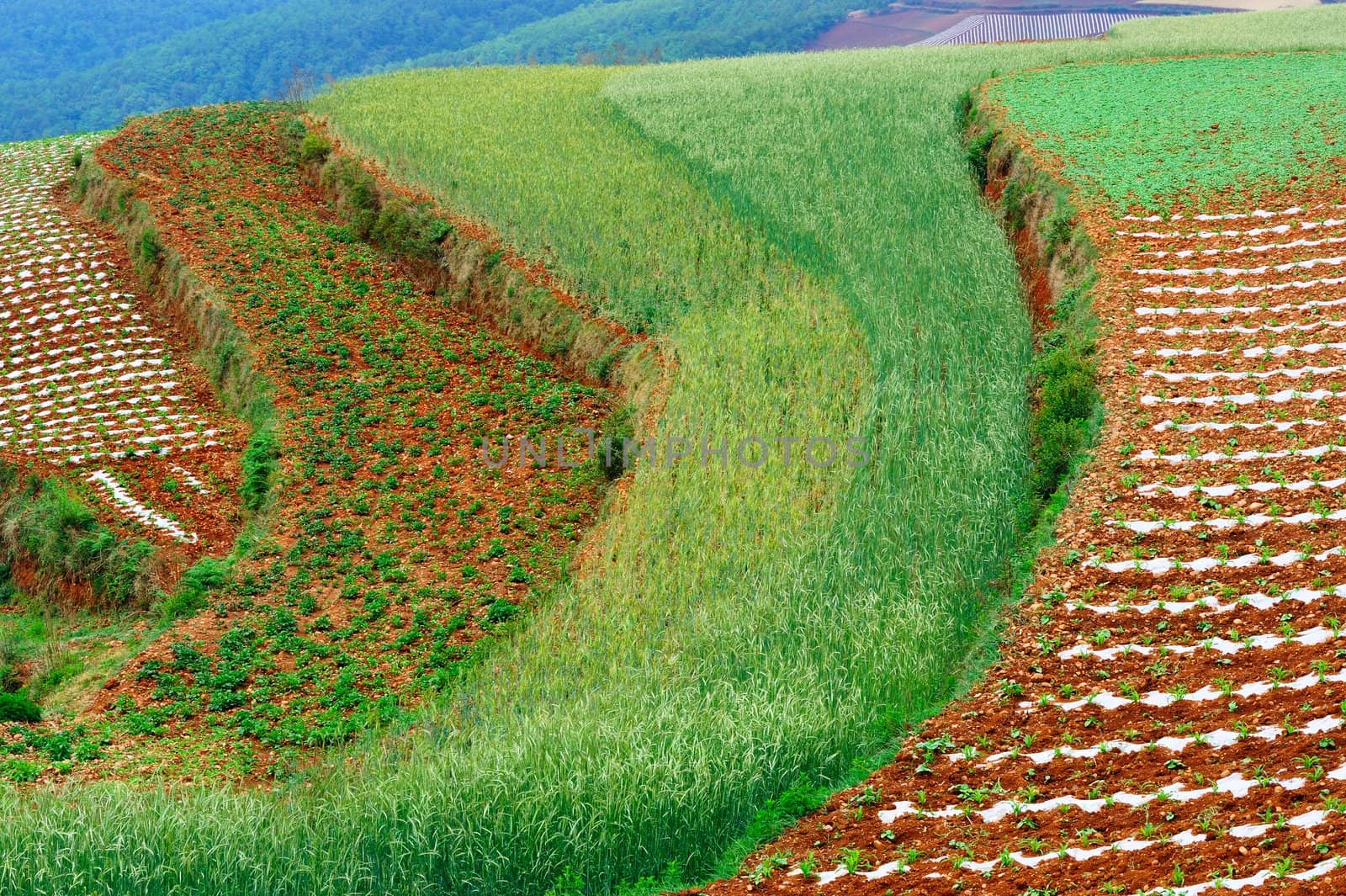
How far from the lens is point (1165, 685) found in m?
8.74

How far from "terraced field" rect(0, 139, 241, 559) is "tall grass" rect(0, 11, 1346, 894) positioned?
5.42m

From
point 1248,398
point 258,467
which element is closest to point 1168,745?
point 1248,398

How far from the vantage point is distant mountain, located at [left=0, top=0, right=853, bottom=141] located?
89.8 m

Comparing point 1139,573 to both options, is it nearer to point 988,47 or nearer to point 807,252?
point 807,252

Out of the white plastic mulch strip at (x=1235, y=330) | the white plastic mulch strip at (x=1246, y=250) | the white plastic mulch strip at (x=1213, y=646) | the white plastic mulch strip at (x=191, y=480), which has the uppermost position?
the white plastic mulch strip at (x=1246, y=250)

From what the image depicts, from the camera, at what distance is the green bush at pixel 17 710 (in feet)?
37.1

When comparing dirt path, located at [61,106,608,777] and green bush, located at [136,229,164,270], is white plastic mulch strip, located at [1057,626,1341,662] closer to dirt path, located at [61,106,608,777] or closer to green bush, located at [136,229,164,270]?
dirt path, located at [61,106,608,777]

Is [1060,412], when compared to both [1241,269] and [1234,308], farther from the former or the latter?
[1241,269]

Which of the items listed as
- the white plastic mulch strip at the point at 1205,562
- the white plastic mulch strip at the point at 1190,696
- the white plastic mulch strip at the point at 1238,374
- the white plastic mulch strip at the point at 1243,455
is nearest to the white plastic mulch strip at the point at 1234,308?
the white plastic mulch strip at the point at 1238,374

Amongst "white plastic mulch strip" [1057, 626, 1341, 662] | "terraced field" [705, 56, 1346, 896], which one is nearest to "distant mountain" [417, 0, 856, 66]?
"terraced field" [705, 56, 1346, 896]

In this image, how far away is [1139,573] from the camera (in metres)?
10.2

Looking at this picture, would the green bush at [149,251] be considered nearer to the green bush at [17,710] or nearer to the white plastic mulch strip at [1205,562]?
the green bush at [17,710]

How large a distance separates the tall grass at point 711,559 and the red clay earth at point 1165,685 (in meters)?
0.71

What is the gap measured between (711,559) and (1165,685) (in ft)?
14.0
